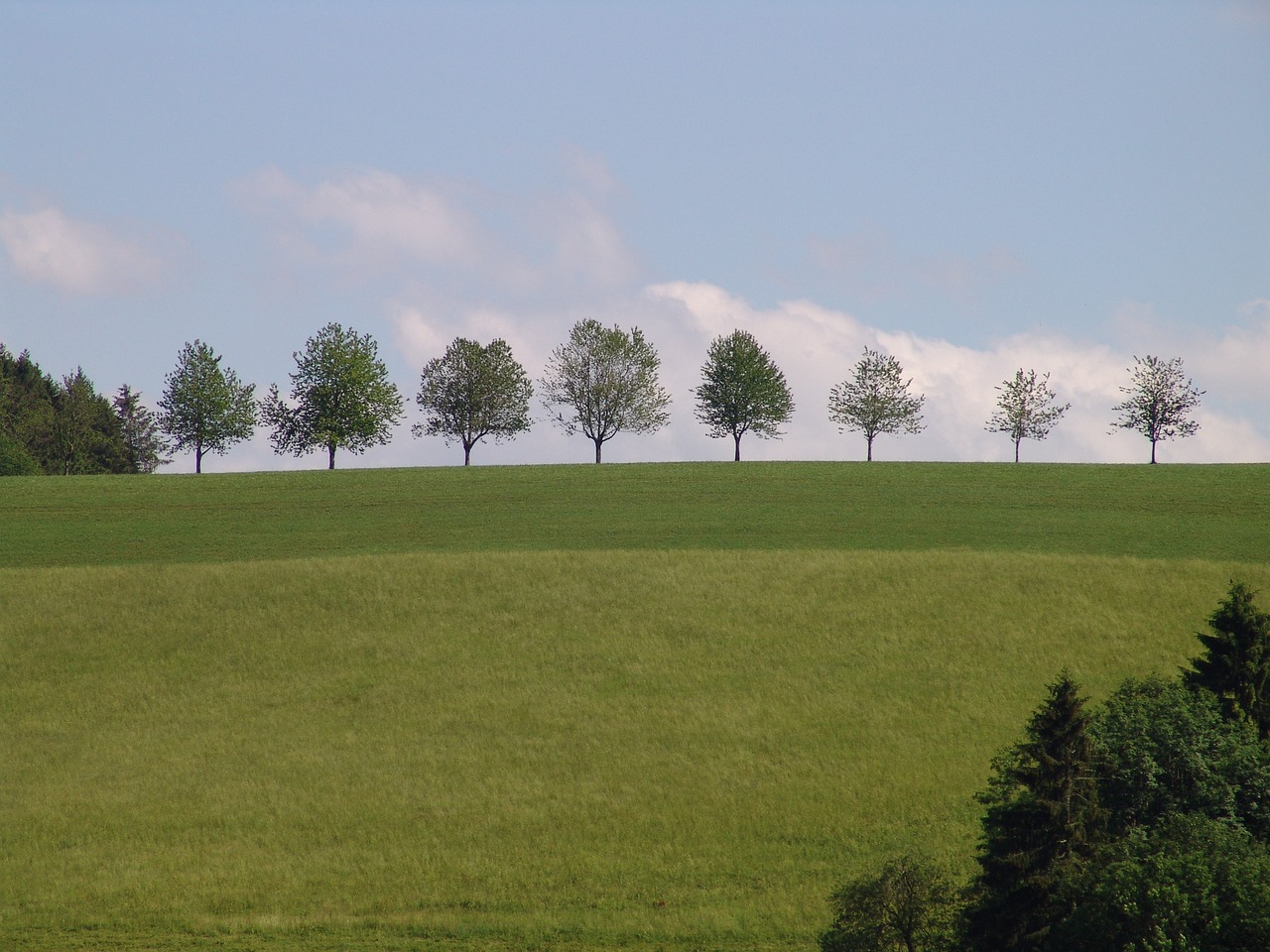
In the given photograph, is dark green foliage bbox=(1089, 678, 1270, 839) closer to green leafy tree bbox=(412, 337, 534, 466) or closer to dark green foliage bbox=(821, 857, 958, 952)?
dark green foliage bbox=(821, 857, 958, 952)

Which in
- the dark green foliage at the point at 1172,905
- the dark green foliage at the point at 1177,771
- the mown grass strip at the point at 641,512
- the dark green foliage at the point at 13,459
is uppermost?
the dark green foliage at the point at 13,459

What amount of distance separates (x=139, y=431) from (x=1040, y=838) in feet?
364

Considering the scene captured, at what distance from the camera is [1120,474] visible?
7231cm

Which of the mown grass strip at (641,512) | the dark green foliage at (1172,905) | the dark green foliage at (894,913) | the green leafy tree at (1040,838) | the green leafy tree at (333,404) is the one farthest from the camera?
the green leafy tree at (333,404)

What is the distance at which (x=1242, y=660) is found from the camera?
3194cm

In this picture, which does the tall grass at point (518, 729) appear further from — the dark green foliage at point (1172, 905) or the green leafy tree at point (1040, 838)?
the dark green foliage at point (1172, 905)

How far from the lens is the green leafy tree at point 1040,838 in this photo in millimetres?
22891

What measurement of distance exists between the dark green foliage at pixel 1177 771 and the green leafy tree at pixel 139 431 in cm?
10654

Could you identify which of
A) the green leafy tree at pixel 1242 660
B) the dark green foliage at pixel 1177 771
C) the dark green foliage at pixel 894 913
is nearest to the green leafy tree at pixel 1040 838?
the dark green foliage at pixel 894 913

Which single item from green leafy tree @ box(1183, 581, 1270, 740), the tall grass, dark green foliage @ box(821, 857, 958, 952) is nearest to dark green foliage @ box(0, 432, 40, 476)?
the tall grass

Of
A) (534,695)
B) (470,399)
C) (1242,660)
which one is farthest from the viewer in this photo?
(470,399)

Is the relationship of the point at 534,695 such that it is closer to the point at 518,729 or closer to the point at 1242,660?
the point at 518,729

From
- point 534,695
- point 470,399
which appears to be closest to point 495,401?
point 470,399

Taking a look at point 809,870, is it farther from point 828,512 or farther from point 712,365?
point 712,365
